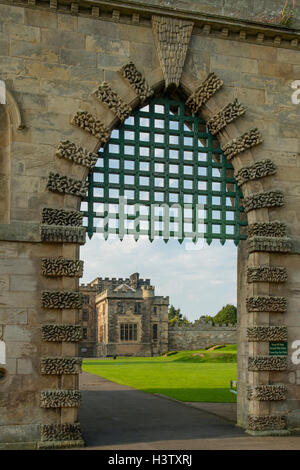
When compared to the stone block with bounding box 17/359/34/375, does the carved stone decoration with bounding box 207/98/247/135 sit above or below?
above

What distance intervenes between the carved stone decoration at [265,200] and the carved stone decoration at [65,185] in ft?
12.7

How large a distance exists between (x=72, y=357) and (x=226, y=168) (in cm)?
582

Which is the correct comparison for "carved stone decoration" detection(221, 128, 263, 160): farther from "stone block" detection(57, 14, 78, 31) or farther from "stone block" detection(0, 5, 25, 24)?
"stone block" detection(0, 5, 25, 24)

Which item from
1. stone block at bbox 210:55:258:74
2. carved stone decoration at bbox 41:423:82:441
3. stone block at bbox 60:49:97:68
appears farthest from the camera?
stone block at bbox 210:55:258:74

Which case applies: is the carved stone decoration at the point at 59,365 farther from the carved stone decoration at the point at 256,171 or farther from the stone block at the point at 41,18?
the stone block at the point at 41,18

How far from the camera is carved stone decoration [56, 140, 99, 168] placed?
40.8 feet

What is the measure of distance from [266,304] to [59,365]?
4765mm

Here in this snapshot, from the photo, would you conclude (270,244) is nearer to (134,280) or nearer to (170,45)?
(170,45)

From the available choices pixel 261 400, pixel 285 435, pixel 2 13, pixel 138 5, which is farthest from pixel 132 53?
pixel 285 435

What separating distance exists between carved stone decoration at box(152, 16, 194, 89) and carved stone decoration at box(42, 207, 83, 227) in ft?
12.3

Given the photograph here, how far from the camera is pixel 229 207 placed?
14.2 m

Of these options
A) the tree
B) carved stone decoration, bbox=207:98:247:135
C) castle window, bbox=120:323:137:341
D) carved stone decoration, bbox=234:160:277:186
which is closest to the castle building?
castle window, bbox=120:323:137:341

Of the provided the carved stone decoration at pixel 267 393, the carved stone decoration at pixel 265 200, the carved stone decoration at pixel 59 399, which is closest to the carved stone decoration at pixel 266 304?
the carved stone decoration at pixel 267 393

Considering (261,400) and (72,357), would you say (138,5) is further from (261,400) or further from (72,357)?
(261,400)
